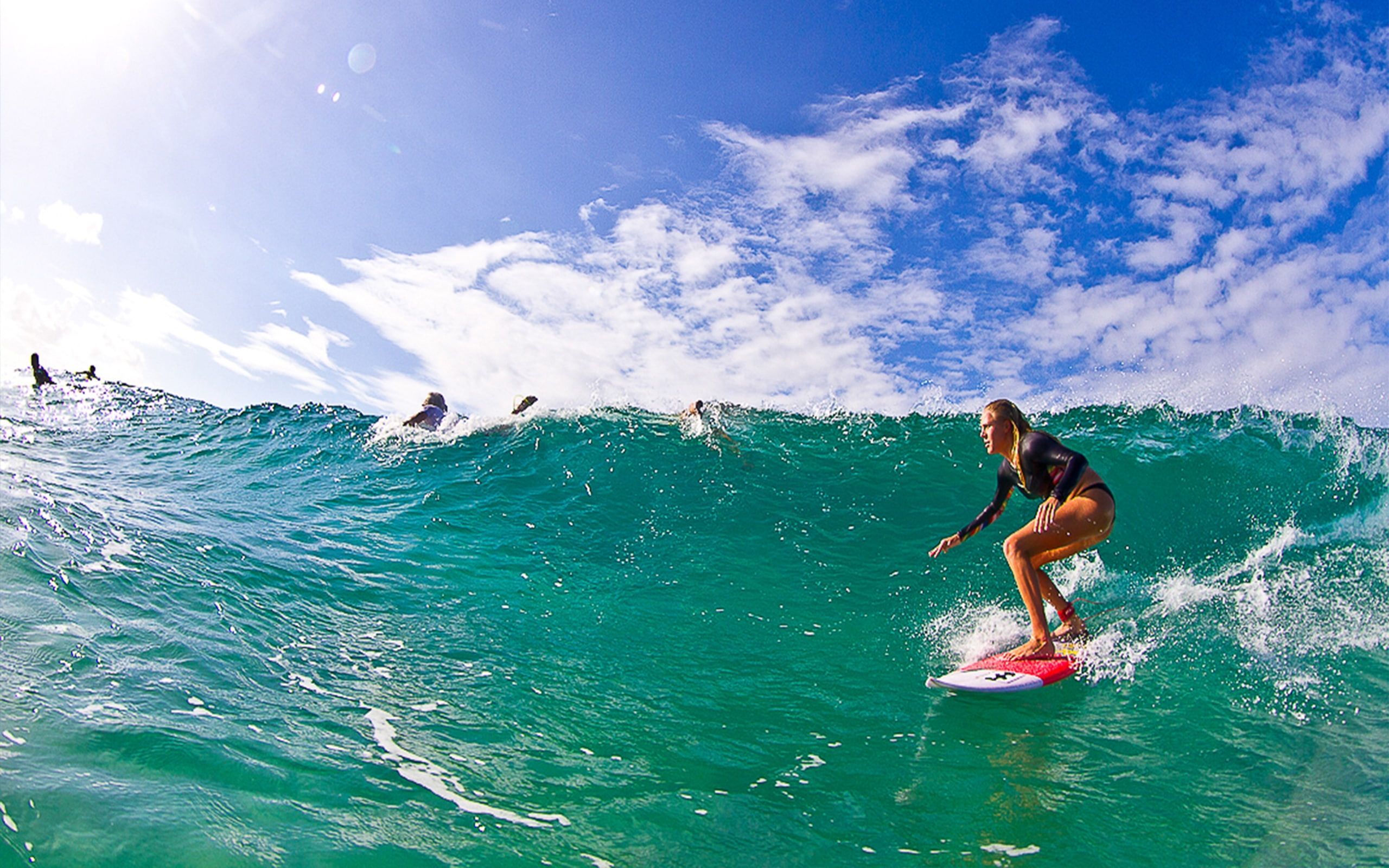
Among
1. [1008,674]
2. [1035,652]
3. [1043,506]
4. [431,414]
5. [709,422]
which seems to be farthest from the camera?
[431,414]

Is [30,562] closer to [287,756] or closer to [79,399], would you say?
[287,756]

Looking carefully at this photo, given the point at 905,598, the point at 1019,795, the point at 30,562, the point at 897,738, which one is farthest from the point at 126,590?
the point at 905,598

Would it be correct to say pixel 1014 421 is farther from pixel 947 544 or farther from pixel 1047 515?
pixel 947 544

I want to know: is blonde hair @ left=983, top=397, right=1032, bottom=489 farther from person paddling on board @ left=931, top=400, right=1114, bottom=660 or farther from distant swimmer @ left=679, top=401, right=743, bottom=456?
distant swimmer @ left=679, top=401, right=743, bottom=456

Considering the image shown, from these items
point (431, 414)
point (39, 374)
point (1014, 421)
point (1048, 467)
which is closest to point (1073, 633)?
point (1048, 467)

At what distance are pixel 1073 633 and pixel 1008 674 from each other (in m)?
1.26

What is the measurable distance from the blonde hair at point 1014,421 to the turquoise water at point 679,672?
1.73 m

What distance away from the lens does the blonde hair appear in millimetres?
5922

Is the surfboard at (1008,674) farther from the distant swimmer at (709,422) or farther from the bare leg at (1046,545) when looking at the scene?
the distant swimmer at (709,422)

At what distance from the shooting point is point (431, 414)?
16156 millimetres

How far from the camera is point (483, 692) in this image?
4824mm

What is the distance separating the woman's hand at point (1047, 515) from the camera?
5656 millimetres

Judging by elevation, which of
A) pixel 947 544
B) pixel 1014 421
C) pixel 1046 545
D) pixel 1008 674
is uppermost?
pixel 1014 421

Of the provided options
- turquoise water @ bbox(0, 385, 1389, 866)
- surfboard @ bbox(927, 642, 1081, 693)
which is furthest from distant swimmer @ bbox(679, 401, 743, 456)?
surfboard @ bbox(927, 642, 1081, 693)
